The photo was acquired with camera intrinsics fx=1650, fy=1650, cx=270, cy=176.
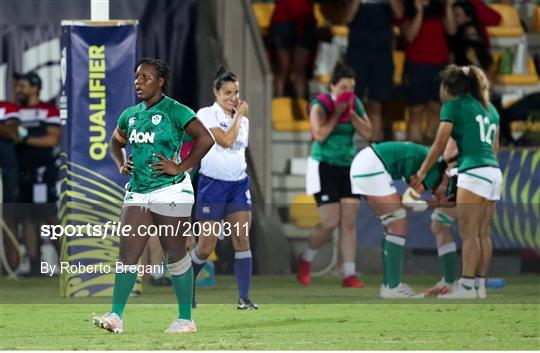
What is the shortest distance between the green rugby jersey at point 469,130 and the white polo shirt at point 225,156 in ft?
5.47

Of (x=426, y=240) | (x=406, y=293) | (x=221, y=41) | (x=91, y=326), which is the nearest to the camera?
(x=91, y=326)

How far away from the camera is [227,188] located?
1266 cm

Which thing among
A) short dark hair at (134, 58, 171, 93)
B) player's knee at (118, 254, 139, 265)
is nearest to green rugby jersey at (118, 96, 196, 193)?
short dark hair at (134, 58, 171, 93)

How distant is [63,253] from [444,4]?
21.3ft

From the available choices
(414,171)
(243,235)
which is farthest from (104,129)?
(414,171)

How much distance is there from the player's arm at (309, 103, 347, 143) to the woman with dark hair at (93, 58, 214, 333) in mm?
4918

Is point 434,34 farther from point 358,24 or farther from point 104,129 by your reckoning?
point 104,129

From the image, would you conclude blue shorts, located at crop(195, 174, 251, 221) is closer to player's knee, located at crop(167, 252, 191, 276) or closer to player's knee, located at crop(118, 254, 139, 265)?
player's knee, located at crop(167, 252, 191, 276)

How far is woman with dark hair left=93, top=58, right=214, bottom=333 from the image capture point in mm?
9969

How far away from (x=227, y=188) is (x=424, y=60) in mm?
5892

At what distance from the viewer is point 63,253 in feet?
44.6

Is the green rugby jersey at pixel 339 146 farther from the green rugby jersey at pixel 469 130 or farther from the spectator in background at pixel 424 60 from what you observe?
the spectator in background at pixel 424 60

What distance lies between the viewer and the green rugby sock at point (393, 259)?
13594 millimetres

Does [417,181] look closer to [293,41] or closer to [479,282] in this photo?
[479,282]
